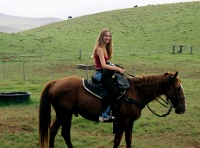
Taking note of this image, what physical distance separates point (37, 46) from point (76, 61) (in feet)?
35.5

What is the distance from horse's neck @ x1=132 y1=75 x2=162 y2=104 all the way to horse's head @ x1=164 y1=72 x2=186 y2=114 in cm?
21

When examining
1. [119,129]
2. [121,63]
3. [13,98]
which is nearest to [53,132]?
[119,129]

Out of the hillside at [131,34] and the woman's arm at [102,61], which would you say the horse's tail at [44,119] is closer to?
the woman's arm at [102,61]

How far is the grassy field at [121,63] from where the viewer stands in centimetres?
945

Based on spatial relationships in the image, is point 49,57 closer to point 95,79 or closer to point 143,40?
point 143,40

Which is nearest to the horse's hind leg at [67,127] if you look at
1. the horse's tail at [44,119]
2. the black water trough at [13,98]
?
the horse's tail at [44,119]

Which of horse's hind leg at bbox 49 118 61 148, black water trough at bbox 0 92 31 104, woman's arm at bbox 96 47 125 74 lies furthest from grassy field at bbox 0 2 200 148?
woman's arm at bbox 96 47 125 74

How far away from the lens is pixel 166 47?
39875mm

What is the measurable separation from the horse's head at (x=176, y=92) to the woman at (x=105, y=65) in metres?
1.03

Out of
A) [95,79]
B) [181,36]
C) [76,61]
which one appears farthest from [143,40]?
[95,79]

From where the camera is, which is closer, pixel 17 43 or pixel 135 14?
pixel 17 43

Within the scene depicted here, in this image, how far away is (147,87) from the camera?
7.67 meters

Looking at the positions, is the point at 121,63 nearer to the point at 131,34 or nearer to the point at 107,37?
the point at 131,34

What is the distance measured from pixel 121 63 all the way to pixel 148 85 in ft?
69.3
